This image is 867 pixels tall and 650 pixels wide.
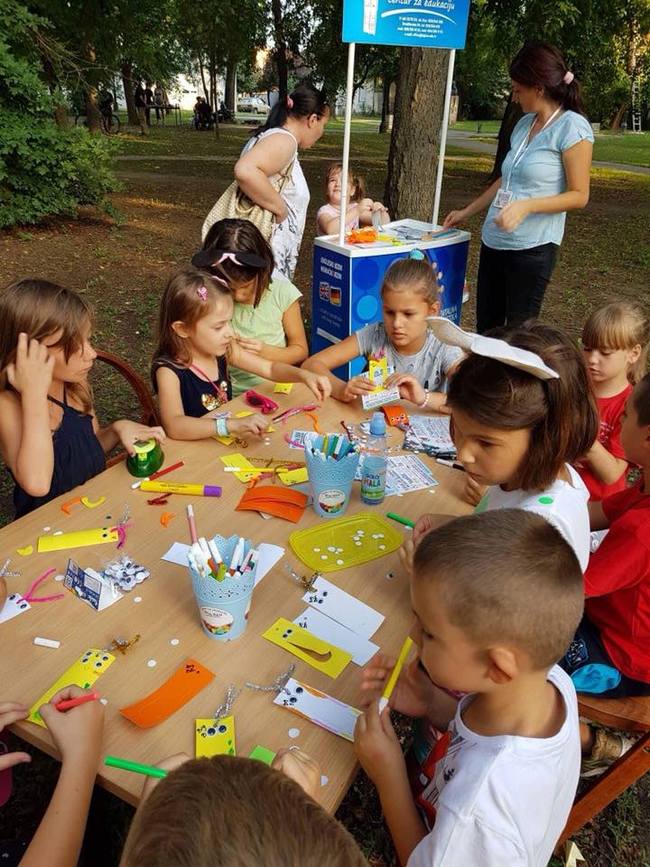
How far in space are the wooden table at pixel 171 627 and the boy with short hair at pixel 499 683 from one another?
0.66 ft

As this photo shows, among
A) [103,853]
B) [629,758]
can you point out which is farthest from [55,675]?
[629,758]

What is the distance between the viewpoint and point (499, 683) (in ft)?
3.30

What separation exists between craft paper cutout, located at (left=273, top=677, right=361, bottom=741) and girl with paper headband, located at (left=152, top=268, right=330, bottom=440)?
4.01 feet

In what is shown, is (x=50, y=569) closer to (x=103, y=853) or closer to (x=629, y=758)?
(x=103, y=853)

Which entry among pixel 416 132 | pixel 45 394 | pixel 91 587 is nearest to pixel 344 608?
pixel 91 587

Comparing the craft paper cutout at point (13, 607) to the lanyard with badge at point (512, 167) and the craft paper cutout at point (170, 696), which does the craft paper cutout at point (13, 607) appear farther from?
the lanyard with badge at point (512, 167)

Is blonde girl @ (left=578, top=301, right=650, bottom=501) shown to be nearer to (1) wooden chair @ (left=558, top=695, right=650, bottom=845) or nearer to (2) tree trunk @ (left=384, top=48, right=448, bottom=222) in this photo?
(1) wooden chair @ (left=558, top=695, right=650, bottom=845)

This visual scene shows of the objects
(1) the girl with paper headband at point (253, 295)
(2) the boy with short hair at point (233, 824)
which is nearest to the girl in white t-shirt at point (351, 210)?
(1) the girl with paper headband at point (253, 295)

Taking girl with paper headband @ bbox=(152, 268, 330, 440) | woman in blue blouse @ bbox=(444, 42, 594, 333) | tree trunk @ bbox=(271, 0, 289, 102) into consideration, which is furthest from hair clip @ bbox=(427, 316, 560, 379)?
tree trunk @ bbox=(271, 0, 289, 102)

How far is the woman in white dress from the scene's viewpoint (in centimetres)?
344

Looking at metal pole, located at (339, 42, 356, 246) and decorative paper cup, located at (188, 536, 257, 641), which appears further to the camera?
metal pole, located at (339, 42, 356, 246)

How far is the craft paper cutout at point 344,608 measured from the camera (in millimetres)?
1396

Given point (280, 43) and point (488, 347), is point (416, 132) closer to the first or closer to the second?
point (488, 347)

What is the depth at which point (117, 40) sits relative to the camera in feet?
38.0
